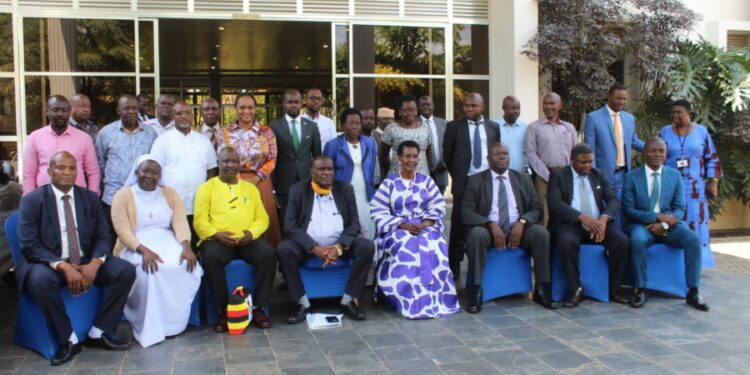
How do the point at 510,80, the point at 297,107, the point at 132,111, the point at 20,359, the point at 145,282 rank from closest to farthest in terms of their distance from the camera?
the point at 20,359, the point at 145,282, the point at 132,111, the point at 297,107, the point at 510,80

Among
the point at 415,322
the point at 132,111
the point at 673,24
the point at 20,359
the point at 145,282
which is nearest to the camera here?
the point at 20,359

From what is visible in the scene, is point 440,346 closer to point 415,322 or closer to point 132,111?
point 415,322

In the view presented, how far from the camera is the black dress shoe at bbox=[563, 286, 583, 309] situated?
6.04m

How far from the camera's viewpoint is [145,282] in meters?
5.15

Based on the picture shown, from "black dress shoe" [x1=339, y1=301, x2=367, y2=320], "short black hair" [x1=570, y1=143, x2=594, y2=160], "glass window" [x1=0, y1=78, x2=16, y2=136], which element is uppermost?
"glass window" [x1=0, y1=78, x2=16, y2=136]

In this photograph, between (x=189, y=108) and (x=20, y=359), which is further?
(x=189, y=108)

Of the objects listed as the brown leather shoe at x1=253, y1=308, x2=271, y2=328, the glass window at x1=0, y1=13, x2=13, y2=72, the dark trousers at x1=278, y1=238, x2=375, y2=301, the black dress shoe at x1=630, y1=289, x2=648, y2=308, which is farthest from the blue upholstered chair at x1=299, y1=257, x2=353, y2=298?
the glass window at x1=0, y1=13, x2=13, y2=72

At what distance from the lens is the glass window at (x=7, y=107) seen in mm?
10273

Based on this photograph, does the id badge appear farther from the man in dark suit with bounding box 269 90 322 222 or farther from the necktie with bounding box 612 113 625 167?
the man in dark suit with bounding box 269 90 322 222

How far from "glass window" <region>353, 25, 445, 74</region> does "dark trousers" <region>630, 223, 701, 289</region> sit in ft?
20.1

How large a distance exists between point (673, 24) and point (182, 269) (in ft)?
27.3

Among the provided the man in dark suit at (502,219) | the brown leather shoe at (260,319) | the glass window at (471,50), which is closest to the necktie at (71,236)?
the brown leather shoe at (260,319)

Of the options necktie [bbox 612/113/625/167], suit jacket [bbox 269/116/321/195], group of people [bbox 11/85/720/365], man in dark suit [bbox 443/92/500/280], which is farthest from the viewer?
necktie [bbox 612/113/625/167]

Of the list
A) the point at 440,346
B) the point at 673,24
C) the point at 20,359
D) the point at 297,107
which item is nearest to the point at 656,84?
the point at 673,24
